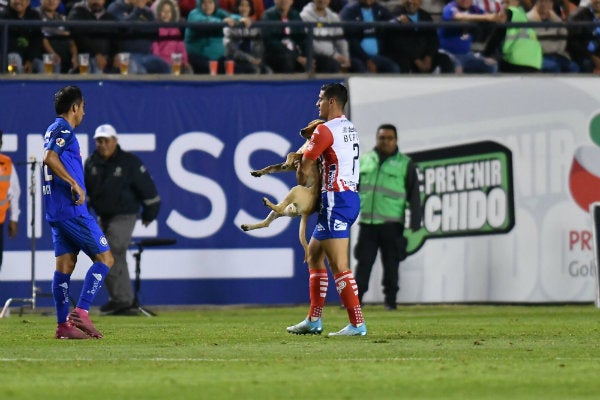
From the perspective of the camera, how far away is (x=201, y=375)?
9.76 m

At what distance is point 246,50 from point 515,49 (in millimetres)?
3989

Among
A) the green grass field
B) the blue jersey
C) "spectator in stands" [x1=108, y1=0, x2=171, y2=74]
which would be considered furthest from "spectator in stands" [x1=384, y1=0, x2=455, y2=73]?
the blue jersey

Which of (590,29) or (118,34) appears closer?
(118,34)

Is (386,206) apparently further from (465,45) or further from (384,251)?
(465,45)

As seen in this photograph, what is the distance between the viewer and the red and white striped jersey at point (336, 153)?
43.7 feet

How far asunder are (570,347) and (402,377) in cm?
309

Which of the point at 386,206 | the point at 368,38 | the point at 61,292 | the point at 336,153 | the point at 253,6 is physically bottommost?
the point at 61,292

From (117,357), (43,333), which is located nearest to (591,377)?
(117,357)

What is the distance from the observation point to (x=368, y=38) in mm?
22250

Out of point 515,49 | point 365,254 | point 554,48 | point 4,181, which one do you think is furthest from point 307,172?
point 554,48

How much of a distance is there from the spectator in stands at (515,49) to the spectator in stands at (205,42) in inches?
149

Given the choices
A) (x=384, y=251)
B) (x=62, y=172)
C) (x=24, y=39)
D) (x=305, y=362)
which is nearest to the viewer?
(x=305, y=362)

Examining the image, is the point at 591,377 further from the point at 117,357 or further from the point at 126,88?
the point at 126,88

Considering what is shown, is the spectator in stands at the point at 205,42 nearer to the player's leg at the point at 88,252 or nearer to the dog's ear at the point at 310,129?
the dog's ear at the point at 310,129
